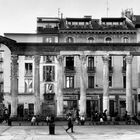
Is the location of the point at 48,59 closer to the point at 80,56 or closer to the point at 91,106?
the point at 91,106

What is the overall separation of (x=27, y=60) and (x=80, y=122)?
81.4 feet

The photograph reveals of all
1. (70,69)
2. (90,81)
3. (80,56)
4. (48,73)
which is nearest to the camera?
(80,56)

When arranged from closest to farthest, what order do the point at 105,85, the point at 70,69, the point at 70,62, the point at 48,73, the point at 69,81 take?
the point at 105,85 < the point at 48,73 < the point at 70,69 < the point at 69,81 < the point at 70,62

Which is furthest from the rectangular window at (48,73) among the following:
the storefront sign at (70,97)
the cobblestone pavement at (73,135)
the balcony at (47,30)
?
the cobblestone pavement at (73,135)

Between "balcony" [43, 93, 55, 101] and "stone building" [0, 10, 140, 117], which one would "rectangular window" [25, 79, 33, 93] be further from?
"balcony" [43, 93, 55, 101]

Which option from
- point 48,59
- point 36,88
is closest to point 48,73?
point 48,59

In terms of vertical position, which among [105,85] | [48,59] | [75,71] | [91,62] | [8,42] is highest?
[8,42]

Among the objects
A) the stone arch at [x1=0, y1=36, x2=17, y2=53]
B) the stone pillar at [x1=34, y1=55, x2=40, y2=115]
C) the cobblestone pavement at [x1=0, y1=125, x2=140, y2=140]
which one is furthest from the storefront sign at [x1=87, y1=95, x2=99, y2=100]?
the cobblestone pavement at [x1=0, y1=125, x2=140, y2=140]

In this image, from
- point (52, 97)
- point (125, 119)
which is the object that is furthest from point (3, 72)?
point (125, 119)

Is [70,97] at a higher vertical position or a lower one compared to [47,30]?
lower

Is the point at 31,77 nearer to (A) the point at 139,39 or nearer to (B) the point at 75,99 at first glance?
(B) the point at 75,99

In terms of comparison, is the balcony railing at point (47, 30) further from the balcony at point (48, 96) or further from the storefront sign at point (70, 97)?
the storefront sign at point (70, 97)

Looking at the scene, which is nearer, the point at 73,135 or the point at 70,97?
the point at 73,135

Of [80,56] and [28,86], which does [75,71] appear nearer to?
[28,86]
